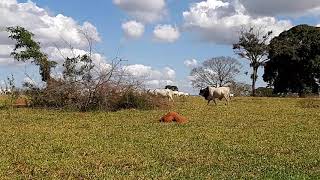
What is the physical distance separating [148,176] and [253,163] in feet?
9.04

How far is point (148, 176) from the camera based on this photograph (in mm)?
10648

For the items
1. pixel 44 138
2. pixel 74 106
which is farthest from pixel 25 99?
pixel 44 138

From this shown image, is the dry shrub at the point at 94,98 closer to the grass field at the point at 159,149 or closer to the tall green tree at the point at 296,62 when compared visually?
the grass field at the point at 159,149

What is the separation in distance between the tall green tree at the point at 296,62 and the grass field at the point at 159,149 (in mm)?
37670

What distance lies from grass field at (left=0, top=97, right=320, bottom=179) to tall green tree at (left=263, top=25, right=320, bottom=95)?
37670 millimetres

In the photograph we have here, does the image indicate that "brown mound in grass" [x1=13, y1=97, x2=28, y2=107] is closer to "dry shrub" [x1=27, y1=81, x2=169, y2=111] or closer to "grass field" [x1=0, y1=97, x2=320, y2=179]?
"dry shrub" [x1=27, y1=81, x2=169, y2=111]

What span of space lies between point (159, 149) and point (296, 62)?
47.9 meters

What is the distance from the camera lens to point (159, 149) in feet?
46.3

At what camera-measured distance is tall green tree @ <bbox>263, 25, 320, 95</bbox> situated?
193 feet

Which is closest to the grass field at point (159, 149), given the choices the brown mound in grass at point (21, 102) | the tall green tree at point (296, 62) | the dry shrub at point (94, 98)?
the dry shrub at point (94, 98)

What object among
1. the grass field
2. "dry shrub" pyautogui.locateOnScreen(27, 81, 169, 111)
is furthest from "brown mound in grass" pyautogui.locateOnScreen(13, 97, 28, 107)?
the grass field

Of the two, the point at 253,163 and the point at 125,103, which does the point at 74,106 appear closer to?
the point at 125,103

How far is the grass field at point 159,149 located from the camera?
1108 centimetres

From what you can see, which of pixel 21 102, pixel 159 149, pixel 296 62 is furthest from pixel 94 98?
pixel 296 62
